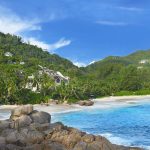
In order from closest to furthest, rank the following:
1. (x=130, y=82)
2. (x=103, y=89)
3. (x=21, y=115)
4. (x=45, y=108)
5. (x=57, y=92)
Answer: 1. (x=21, y=115)
2. (x=45, y=108)
3. (x=57, y=92)
4. (x=103, y=89)
5. (x=130, y=82)

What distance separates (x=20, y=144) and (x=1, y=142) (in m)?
1.57

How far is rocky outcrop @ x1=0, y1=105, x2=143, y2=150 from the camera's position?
3081 centimetres

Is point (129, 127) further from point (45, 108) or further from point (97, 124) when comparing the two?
point (45, 108)

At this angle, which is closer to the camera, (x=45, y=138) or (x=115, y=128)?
(x=45, y=138)

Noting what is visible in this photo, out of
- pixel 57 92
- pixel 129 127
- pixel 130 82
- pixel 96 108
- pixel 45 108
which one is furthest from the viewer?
pixel 130 82

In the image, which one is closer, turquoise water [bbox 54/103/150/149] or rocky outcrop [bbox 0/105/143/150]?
rocky outcrop [bbox 0/105/143/150]

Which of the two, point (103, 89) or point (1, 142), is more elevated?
point (103, 89)

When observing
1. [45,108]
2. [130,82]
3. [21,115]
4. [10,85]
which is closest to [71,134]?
[21,115]

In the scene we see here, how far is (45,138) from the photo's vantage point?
34.1 meters

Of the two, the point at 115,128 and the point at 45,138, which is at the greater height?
the point at 45,138

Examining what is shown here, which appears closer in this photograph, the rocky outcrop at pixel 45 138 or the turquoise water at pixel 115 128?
the rocky outcrop at pixel 45 138

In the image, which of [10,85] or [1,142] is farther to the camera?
[10,85]

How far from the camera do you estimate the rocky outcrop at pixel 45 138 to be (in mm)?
30812

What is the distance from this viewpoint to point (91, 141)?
106 feet
